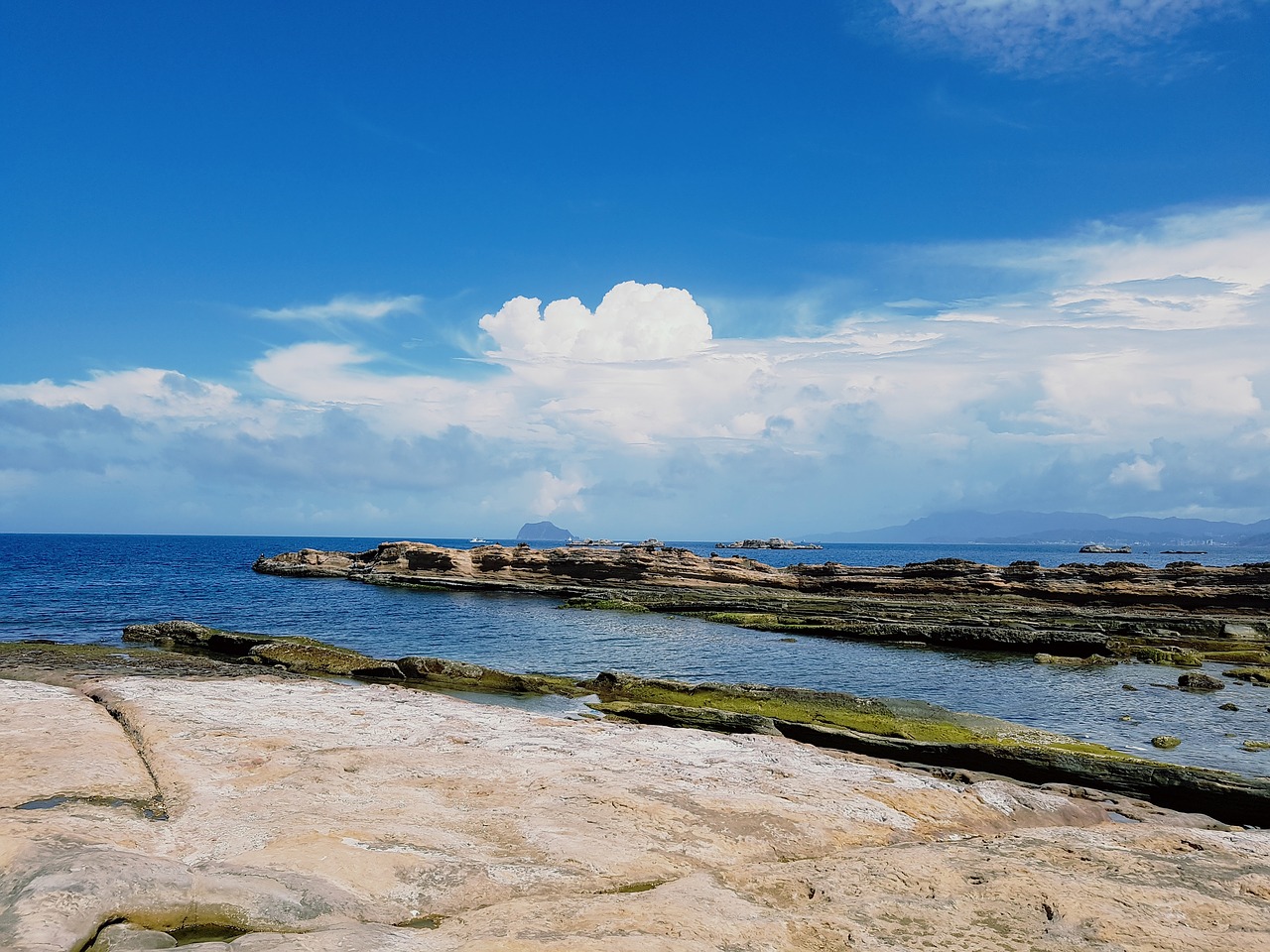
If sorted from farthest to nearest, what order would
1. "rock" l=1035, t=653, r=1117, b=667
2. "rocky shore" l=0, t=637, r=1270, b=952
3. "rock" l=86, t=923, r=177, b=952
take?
"rock" l=1035, t=653, r=1117, b=667 → "rocky shore" l=0, t=637, r=1270, b=952 → "rock" l=86, t=923, r=177, b=952

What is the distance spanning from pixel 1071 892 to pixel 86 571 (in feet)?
355

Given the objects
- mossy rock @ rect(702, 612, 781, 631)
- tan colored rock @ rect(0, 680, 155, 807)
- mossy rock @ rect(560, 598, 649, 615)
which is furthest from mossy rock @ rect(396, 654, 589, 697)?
mossy rock @ rect(560, 598, 649, 615)

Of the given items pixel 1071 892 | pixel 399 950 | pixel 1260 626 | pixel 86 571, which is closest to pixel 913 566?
pixel 1260 626

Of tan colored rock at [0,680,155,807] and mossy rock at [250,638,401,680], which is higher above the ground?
tan colored rock at [0,680,155,807]

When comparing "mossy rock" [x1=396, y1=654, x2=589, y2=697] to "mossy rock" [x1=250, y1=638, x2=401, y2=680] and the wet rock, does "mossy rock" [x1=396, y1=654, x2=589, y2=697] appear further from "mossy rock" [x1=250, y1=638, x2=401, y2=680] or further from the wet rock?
the wet rock

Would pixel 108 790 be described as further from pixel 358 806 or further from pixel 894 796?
pixel 894 796

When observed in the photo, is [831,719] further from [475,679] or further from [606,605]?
[606,605]

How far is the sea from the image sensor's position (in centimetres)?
2502

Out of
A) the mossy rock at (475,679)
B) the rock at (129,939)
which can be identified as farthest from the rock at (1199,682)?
the rock at (129,939)

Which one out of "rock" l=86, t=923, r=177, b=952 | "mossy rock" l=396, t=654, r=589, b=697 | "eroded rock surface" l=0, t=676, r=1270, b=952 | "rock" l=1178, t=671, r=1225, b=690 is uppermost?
"rock" l=86, t=923, r=177, b=952

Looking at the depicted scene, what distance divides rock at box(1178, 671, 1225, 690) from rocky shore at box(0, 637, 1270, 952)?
19358 mm

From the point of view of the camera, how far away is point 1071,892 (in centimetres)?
942

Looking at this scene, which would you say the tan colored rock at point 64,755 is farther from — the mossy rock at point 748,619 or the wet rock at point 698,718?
the mossy rock at point 748,619

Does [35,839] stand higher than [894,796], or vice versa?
[35,839]
